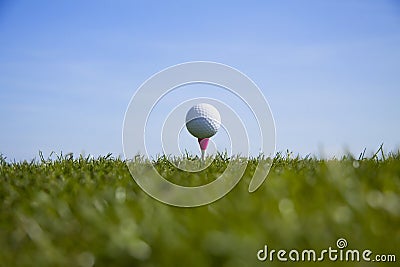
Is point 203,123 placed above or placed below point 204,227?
above

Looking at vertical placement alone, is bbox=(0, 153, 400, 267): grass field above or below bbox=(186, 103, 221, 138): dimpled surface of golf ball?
below

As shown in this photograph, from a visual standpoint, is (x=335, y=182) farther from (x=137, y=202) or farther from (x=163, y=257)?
(x=163, y=257)

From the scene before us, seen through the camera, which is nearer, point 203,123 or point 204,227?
point 204,227

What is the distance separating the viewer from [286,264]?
1.14 metres

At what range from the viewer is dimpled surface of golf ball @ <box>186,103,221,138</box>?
26.3ft

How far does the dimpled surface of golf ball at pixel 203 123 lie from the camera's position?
8023 millimetres

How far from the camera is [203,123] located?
8.01 metres

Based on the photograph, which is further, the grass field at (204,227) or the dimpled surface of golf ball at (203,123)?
the dimpled surface of golf ball at (203,123)

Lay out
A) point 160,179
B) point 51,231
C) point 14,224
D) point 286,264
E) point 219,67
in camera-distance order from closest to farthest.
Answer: point 286,264 → point 51,231 → point 14,224 → point 160,179 → point 219,67

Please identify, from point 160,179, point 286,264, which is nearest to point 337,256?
point 286,264

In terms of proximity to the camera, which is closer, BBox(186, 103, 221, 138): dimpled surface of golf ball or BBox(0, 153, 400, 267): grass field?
BBox(0, 153, 400, 267): grass field

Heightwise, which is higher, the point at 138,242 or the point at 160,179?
the point at 160,179

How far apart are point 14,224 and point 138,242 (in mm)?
715

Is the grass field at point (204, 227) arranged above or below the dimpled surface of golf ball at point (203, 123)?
below
